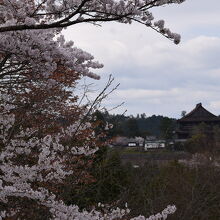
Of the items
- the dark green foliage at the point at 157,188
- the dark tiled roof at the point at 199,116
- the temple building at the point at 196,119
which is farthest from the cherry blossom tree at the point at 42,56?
the dark tiled roof at the point at 199,116

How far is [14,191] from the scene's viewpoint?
3549mm

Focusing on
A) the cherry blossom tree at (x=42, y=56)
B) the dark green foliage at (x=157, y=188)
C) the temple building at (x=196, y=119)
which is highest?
the temple building at (x=196, y=119)

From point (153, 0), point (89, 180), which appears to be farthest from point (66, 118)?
point (153, 0)

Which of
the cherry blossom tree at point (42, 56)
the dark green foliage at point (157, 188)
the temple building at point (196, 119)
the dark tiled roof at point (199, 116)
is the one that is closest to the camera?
the cherry blossom tree at point (42, 56)

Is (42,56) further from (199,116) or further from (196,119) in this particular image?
(199,116)

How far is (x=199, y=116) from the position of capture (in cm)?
6262

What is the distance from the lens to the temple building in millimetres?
60844

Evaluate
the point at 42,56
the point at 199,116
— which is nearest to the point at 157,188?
the point at 42,56

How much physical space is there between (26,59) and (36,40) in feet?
0.83

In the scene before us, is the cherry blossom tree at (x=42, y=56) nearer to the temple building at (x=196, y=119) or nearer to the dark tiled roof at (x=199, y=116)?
the temple building at (x=196, y=119)

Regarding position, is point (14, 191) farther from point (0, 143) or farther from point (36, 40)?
point (0, 143)

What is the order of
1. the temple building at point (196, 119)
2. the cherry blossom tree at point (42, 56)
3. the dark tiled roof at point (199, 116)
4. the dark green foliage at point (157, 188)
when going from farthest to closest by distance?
the dark tiled roof at point (199, 116)
the temple building at point (196, 119)
the dark green foliage at point (157, 188)
the cherry blossom tree at point (42, 56)

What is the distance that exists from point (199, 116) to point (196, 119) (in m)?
0.86

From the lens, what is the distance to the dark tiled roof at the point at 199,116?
2426 inches
